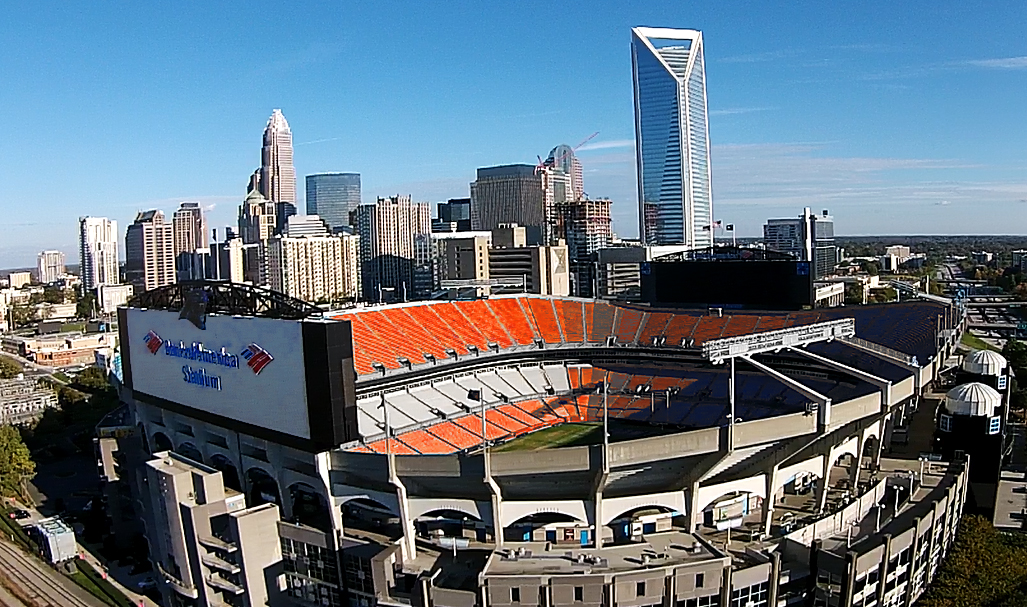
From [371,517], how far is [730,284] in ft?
148

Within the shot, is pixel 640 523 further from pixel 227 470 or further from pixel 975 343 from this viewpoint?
pixel 975 343

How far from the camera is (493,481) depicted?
1485 inches

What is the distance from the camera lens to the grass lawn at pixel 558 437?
56.3 m

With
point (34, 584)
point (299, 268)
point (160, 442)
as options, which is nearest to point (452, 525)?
point (160, 442)

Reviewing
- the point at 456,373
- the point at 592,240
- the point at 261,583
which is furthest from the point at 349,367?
the point at 592,240

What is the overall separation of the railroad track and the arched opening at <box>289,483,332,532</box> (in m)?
13.3

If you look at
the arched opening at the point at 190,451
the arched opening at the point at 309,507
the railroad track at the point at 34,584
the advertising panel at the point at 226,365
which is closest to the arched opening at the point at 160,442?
the arched opening at the point at 190,451

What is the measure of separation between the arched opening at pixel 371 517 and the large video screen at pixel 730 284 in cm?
4202

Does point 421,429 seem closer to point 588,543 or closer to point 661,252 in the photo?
point 588,543

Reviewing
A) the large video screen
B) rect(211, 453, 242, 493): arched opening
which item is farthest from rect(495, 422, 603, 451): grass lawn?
the large video screen

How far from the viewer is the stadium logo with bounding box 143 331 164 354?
171 ft

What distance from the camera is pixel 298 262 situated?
192 meters

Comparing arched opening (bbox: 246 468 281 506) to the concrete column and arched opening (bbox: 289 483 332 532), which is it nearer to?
arched opening (bbox: 289 483 332 532)

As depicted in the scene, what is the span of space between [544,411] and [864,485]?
24687mm
